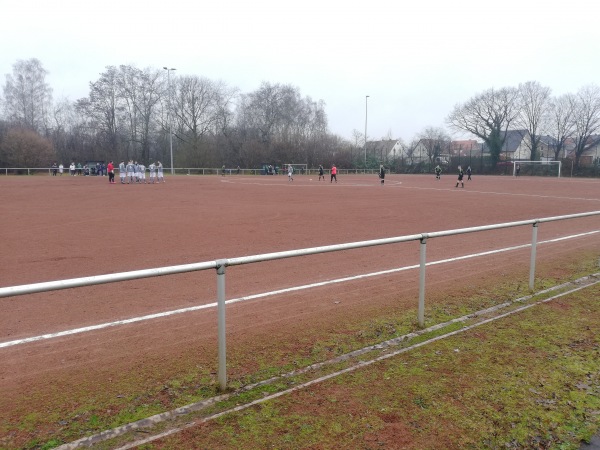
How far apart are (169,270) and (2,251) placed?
8.58 metres

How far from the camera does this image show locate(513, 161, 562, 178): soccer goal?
219 ft

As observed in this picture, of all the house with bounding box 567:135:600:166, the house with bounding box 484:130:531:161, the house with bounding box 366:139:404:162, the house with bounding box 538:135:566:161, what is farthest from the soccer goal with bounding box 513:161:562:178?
the house with bounding box 366:139:404:162

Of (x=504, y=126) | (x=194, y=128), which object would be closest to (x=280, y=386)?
(x=194, y=128)

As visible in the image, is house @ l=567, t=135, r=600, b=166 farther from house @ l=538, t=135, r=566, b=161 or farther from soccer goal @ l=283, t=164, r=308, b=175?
soccer goal @ l=283, t=164, r=308, b=175

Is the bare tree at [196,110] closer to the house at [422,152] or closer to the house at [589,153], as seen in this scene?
the house at [422,152]

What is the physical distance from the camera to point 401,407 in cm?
352

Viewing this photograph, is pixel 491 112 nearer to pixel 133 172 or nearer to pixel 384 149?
pixel 384 149

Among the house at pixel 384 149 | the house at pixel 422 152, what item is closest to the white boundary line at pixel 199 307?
the house at pixel 384 149

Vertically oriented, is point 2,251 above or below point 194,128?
below

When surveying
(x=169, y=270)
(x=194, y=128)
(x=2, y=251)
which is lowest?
(x=2, y=251)

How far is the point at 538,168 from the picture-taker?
68375mm

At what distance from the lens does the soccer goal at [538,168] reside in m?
66.8

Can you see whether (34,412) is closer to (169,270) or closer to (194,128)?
(169,270)

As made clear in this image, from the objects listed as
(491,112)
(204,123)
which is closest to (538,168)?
(491,112)
